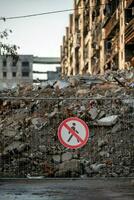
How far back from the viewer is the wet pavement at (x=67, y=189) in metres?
9.85

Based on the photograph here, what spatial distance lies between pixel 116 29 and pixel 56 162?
31.7 meters

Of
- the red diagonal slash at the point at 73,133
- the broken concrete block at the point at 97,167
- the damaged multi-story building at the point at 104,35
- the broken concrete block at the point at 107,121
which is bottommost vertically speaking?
the broken concrete block at the point at 97,167

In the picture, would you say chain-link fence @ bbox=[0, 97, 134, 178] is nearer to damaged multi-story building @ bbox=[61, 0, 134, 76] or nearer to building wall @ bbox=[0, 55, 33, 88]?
damaged multi-story building @ bbox=[61, 0, 134, 76]

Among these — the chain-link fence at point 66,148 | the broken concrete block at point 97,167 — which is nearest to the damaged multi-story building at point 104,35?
the chain-link fence at point 66,148

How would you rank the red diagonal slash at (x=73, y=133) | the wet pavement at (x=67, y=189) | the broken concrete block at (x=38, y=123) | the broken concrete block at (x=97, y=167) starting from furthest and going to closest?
the broken concrete block at (x=38, y=123) → the broken concrete block at (x=97, y=167) → the red diagonal slash at (x=73, y=133) → the wet pavement at (x=67, y=189)

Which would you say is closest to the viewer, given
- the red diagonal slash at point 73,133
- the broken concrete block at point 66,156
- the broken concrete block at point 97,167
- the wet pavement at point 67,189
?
the wet pavement at point 67,189

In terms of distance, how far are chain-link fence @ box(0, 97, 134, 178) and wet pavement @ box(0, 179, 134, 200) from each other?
1.78 metres

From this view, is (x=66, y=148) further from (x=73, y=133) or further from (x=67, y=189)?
(x=67, y=189)

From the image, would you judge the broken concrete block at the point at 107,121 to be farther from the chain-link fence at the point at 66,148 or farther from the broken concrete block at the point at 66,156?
the broken concrete block at the point at 66,156

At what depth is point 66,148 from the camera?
662 inches

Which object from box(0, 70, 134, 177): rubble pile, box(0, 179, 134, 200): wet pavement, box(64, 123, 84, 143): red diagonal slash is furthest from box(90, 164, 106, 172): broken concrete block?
box(64, 123, 84, 143): red diagonal slash

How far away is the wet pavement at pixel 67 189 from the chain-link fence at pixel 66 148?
70.0 inches

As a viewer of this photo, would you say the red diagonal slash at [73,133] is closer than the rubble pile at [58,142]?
Yes

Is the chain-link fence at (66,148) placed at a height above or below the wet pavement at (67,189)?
above
